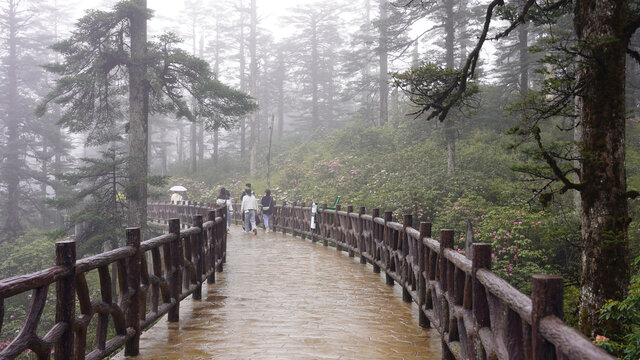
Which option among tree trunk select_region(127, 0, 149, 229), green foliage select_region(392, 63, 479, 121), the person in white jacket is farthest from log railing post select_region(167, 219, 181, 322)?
the person in white jacket

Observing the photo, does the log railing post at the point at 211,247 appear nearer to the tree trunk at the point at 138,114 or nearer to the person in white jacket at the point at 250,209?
the tree trunk at the point at 138,114

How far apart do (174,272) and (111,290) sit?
77.5 inches

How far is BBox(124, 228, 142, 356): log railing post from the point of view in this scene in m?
5.19

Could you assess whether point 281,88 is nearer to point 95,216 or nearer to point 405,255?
point 95,216

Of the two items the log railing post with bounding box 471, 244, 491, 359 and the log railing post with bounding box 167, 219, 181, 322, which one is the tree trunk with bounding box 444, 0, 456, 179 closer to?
the log railing post with bounding box 167, 219, 181, 322

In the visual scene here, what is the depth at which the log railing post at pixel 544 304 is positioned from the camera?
8.41 ft

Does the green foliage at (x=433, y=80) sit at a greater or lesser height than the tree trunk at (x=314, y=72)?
lesser

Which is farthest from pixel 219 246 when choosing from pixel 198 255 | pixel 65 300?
pixel 65 300

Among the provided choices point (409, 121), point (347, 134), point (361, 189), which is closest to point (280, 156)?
point (347, 134)

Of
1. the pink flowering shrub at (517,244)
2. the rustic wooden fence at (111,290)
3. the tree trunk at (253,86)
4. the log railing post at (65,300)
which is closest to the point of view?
the rustic wooden fence at (111,290)

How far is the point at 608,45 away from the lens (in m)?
5.35

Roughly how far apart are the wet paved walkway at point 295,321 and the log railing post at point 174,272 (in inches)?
6.8

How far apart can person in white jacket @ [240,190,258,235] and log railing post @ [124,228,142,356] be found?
46.5 feet

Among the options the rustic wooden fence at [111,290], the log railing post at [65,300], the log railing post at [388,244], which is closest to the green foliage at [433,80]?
the log railing post at [388,244]
